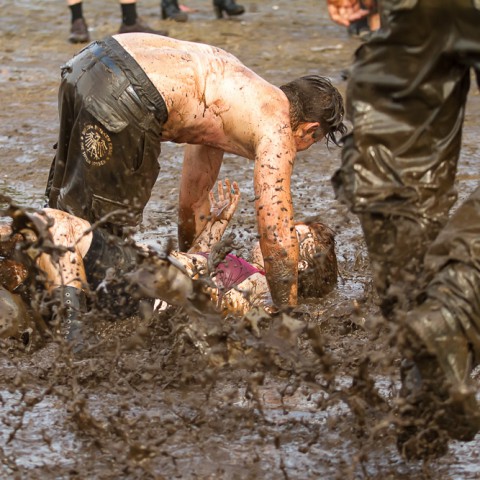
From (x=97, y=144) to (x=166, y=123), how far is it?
0.31 m

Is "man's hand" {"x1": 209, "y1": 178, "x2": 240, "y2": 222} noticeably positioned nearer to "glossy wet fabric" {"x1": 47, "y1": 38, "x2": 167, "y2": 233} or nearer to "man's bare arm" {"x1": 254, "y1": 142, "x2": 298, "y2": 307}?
"glossy wet fabric" {"x1": 47, "y1": 38, "x2": 167, "y2": 233}

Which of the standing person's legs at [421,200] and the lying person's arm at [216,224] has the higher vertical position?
the standing person's legs at [421,200]

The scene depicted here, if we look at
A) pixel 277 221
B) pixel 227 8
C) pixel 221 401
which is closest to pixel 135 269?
pixel 221 401

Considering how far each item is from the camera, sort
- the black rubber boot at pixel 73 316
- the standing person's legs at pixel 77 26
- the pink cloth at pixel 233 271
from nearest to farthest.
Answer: the black rubber boot at pixel 73 316, the pink cloth at pixel 233 271, the standing person's legs at pixel 77 26

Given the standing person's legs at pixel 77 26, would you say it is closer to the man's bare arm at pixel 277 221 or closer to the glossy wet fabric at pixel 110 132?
the glossy wet fabric at pixel 110 132

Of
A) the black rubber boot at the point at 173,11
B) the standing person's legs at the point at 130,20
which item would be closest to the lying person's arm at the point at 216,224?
the standing person's legs at the point at 130,20

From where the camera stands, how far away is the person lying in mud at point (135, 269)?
4230 millimetres

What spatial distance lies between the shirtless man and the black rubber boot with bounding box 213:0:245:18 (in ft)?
24.9

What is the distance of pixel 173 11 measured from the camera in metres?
13.0

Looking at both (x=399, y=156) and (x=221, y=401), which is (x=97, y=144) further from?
(x=399, y=156)

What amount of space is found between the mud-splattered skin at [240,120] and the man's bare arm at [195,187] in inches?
17.3

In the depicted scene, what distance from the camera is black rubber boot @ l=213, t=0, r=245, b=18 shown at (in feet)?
43.2

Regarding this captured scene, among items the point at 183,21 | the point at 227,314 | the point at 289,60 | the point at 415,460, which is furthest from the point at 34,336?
the point at 183,21

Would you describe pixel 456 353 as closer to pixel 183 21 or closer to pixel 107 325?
pixel 107 325
